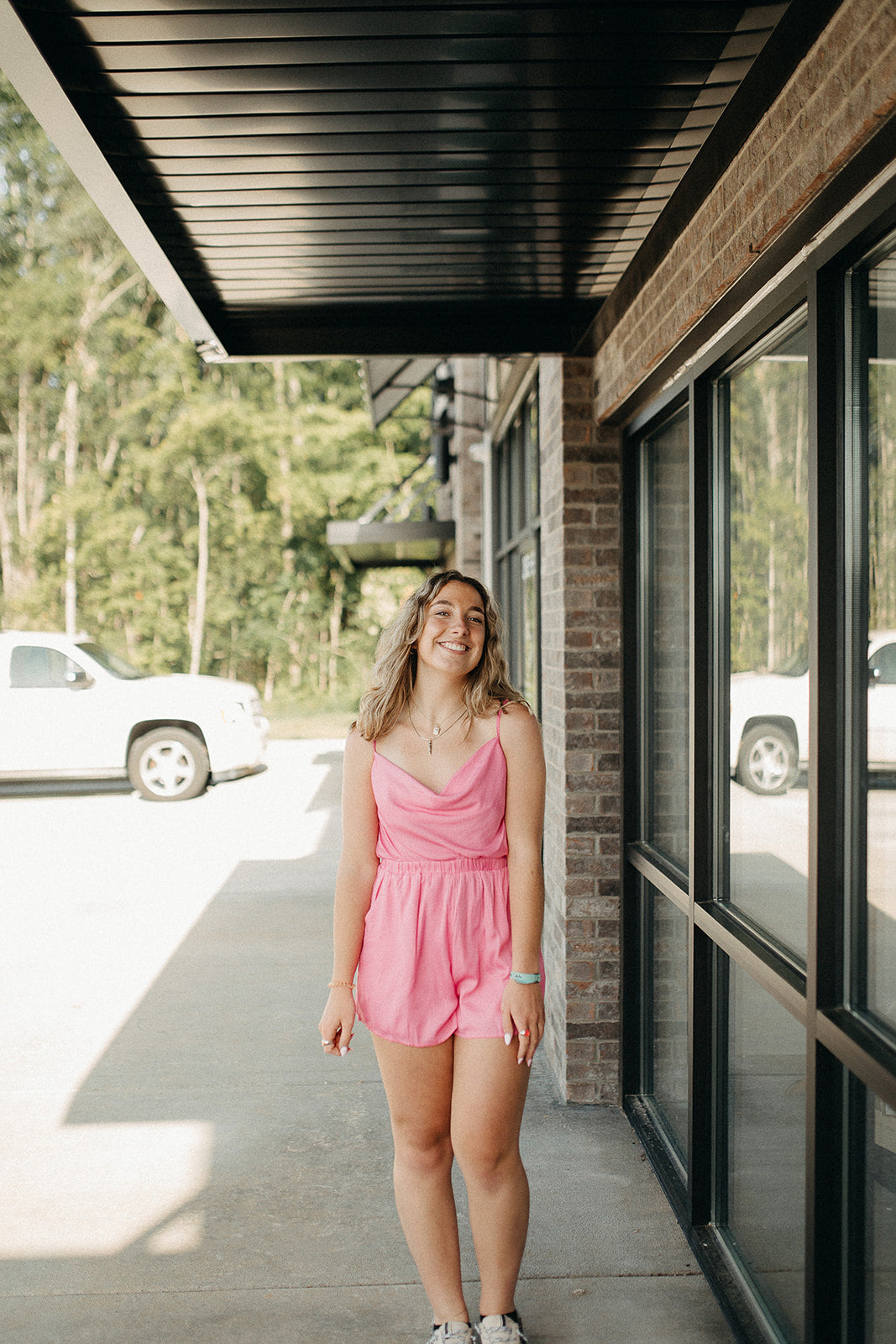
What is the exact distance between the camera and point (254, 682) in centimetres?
2730

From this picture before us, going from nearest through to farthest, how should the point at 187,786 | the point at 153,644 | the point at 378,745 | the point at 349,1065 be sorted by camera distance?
the point at 378,745 → the point at 349,1065 → the point at 187,786 → the point at 153,644

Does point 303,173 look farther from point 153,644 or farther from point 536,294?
point 153,644

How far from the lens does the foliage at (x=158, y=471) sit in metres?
25.0

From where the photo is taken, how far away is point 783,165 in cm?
208

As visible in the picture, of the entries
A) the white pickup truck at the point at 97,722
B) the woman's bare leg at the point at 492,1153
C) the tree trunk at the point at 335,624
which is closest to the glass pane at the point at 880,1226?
the woman's bare leg at the point at 492,1153

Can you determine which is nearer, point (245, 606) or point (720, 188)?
point (720, 188)

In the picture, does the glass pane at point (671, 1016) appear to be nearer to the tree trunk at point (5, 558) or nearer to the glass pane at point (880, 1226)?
the glass pane at point (880, 1226)

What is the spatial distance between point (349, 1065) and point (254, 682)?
23.2 meters

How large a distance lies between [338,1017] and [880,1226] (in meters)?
1.26

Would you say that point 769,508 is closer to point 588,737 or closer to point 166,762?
point 588,737

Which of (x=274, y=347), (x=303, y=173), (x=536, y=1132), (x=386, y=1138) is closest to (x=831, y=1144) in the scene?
(x=536, y=1132)

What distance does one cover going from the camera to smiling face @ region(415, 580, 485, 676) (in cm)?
259

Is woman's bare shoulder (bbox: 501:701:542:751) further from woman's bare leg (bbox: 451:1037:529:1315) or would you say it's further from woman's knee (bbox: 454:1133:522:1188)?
woman's knee (bbox: 454:1133:522:1188)

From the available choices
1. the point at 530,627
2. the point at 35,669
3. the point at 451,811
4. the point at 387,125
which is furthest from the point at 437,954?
the point at 35,669
